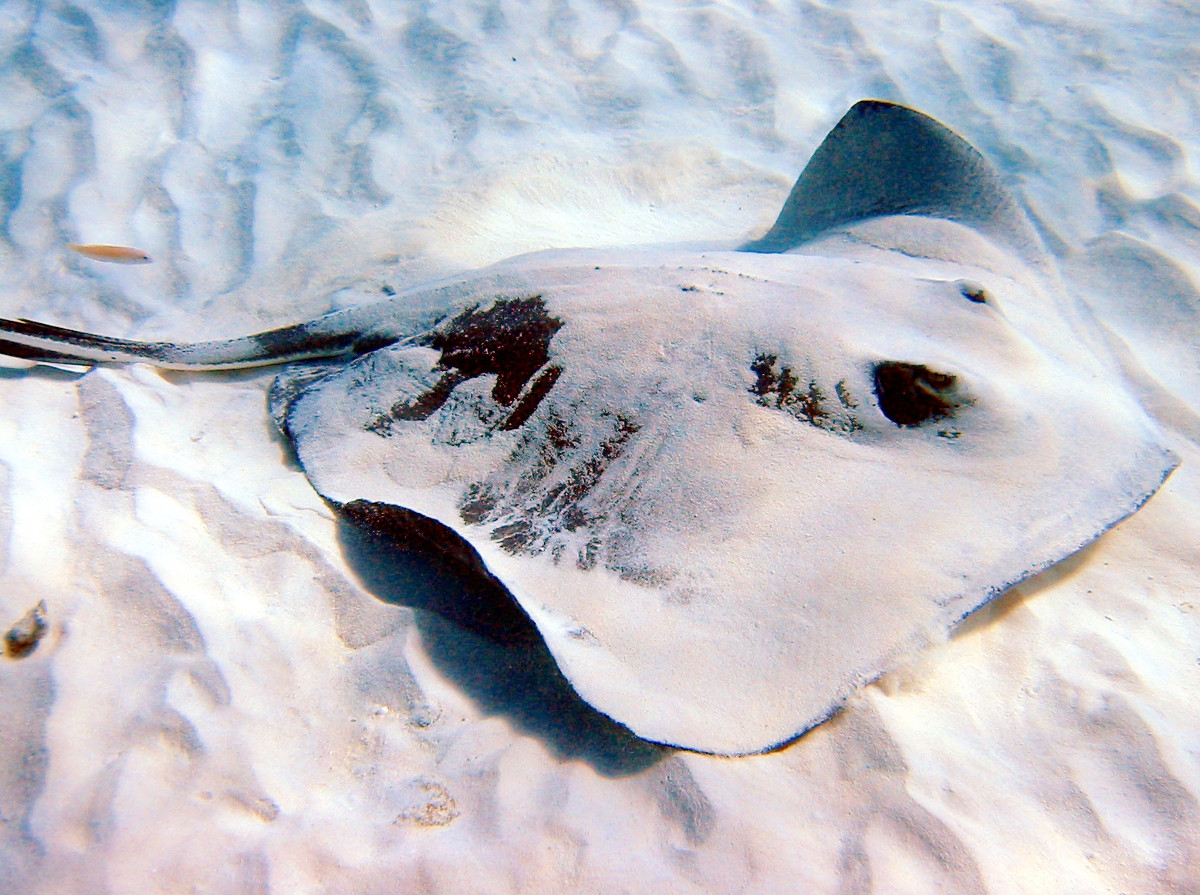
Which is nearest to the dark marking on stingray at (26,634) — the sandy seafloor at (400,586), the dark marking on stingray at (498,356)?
the sandy seafloor at (400,586)

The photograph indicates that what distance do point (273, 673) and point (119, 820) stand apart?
543 mm

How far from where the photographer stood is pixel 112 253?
408 centimetres

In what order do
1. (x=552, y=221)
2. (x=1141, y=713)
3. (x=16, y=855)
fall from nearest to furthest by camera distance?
(x=16, y=855) < (x=1141, y=713) < (x=552, y=221)

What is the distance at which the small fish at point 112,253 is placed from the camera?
4.04 m

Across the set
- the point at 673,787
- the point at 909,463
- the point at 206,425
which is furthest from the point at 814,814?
the point at 206,425

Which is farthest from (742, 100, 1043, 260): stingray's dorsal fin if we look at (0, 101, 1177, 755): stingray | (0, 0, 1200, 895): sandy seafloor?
(0, 0, 1200, 895): sandy seafloor

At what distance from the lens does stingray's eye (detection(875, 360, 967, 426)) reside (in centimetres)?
231

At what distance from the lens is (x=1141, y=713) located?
2078mm

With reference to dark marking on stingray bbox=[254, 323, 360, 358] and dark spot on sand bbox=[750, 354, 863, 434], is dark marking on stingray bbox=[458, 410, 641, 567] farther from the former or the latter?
dark marking on stingray bbox=[254, 323, 360, 358]

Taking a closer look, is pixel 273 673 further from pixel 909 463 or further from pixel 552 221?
pixel 552 221

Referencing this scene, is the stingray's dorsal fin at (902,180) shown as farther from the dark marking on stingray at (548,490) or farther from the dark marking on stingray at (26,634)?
the dark marking on stingray at (26,634)

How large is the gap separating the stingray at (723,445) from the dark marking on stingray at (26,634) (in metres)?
1.02

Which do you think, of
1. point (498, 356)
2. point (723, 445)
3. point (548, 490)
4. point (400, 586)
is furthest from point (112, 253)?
point (723, 445)

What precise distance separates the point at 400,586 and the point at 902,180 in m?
3.59
